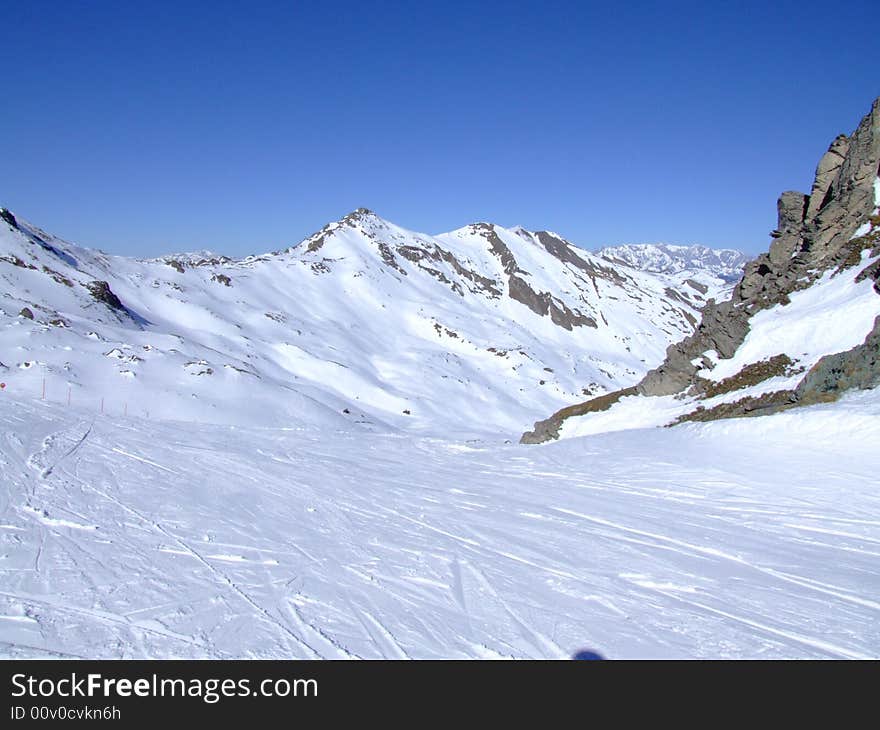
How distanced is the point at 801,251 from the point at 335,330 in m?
71.5

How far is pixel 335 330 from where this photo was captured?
8925 centimetres

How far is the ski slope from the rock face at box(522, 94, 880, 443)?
375 inches

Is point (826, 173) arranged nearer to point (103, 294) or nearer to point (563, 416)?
point (563, 416)

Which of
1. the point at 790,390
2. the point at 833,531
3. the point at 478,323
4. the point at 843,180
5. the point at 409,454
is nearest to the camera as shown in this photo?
the point at 833,531

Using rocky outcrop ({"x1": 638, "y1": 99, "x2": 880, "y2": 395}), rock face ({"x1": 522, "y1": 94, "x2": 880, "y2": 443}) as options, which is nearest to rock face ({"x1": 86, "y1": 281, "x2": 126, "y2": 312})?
rock face ({"x1": 522, "y1": 94, "x2": 880, "y2": 443})

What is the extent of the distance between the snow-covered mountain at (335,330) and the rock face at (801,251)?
1004 inches

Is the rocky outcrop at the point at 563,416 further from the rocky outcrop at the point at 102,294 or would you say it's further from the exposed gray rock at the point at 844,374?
the rocky outcrop at the point at 102,294

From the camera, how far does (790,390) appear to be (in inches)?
737

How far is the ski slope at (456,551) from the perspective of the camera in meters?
6.00

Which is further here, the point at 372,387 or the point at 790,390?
the point at 372,387

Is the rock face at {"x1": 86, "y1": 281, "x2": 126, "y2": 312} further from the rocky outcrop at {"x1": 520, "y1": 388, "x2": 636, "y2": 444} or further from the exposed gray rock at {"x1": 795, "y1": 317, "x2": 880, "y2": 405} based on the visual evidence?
the exposed gray rock at {"x1": 795, "y1": 317, "x2": 880, "y2": 405}
